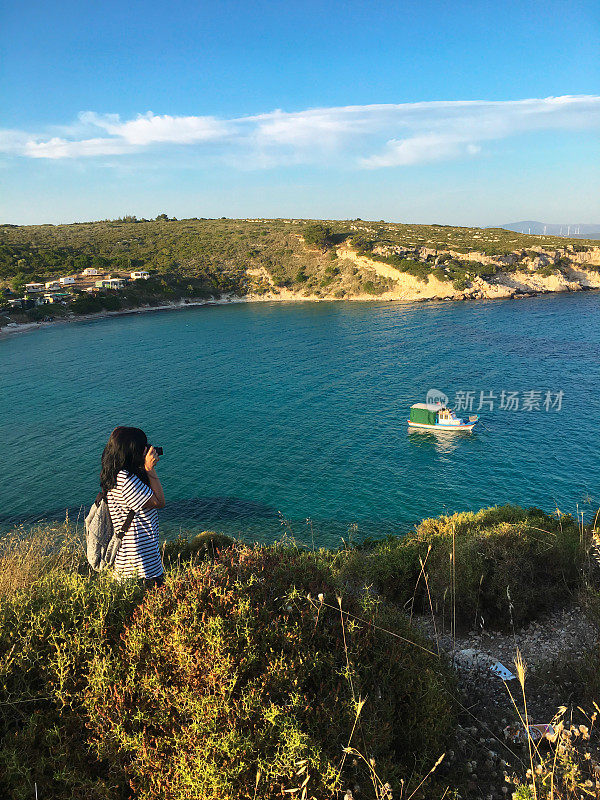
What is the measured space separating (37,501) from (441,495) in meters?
16.3

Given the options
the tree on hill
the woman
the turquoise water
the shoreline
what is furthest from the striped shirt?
the tree on hill

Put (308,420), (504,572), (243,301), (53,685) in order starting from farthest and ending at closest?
1. (243,301)
2. (308,420)
3. (504,572)
4. (53,685)

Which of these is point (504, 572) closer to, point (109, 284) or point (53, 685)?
point (53, 685)

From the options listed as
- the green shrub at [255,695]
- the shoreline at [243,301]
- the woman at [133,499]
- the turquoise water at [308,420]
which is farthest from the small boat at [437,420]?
the shoreline at [243,301]

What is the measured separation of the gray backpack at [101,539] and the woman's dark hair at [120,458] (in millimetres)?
227

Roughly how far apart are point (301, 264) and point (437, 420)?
2647 inches

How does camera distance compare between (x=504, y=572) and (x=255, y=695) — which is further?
(x=504, y=572)

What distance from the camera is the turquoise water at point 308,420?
18.5m

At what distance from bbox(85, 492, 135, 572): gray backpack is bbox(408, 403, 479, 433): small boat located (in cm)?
2326

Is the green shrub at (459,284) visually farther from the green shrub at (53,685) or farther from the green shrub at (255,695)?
the green shrub at (53,685)

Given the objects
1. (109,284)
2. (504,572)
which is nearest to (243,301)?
(109,284)

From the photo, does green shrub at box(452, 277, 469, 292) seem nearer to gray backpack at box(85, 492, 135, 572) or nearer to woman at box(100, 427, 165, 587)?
woman at box(100, 427, 165, 587)

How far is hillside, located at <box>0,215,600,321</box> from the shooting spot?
7225 centimetres

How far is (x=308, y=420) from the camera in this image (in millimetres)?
28031
